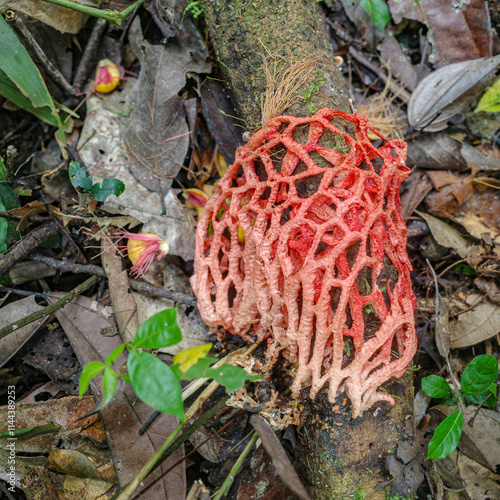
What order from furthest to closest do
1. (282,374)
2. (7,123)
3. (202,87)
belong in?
(7,123) → (202,87) → (282,374)

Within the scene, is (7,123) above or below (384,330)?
above

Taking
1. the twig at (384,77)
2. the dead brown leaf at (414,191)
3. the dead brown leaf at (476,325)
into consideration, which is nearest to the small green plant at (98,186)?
the dead brown leaf at (414,191)

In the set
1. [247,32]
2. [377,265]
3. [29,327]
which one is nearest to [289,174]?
[377,265]

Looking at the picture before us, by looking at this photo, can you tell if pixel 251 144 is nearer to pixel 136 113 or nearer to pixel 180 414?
pixel 136 113

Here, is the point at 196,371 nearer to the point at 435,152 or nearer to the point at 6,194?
the point at 6,194

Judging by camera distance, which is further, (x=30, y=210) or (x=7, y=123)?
(x=7, y=123)

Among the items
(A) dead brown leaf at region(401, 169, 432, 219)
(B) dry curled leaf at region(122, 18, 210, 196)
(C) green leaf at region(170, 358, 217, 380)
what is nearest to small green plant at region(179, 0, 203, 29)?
(B) dry curled leaf at region(122, 18, 210, 196)
